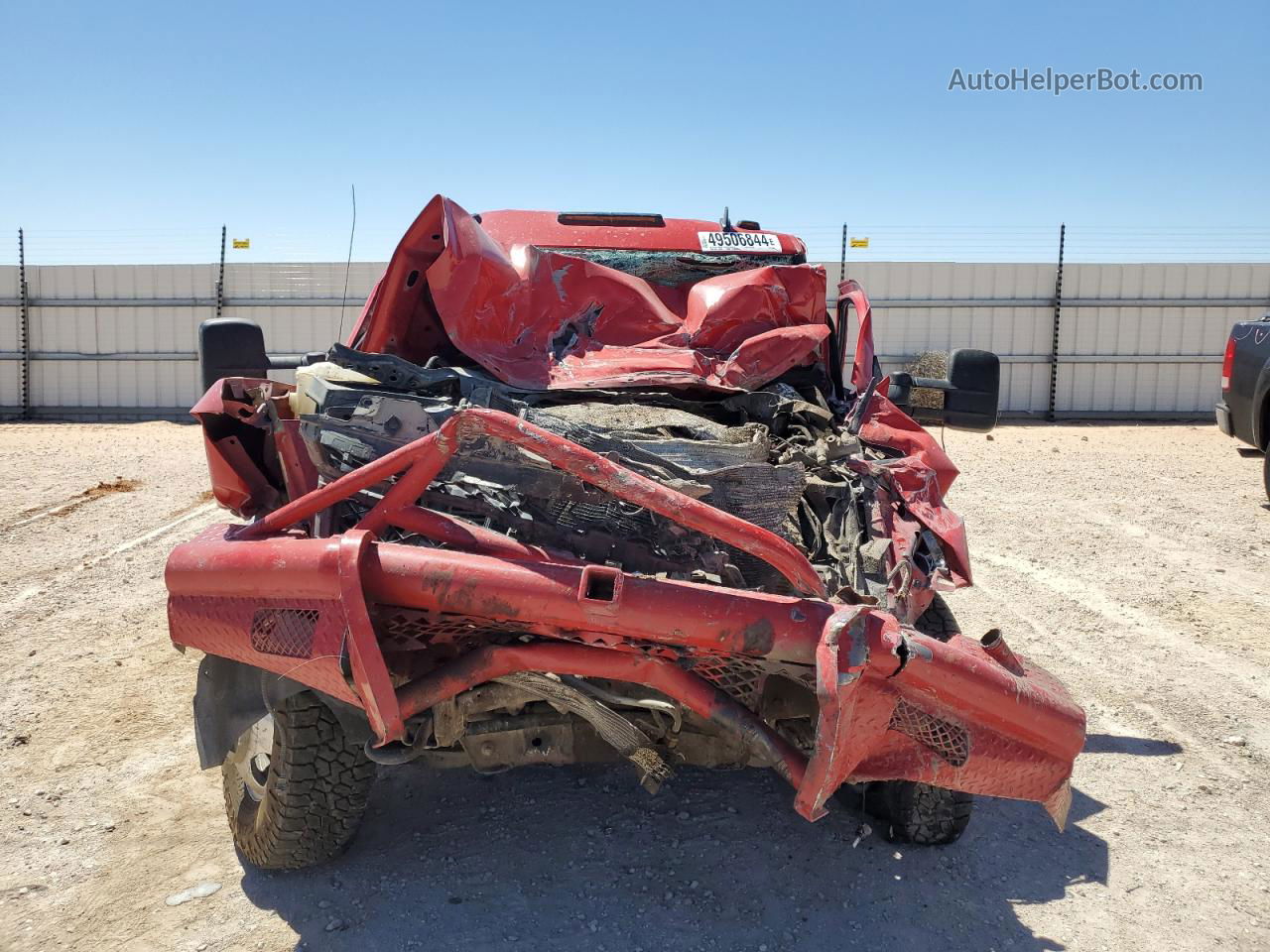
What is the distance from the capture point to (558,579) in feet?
8.03

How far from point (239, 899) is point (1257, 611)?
6.03m

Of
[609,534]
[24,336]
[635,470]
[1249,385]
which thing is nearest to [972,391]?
[635,470]

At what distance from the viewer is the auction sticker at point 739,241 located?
17.2 feet

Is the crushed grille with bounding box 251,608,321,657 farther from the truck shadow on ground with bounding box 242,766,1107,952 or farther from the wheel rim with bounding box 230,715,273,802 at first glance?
the truck shadow on ground with bounding box 242,766,1107,952

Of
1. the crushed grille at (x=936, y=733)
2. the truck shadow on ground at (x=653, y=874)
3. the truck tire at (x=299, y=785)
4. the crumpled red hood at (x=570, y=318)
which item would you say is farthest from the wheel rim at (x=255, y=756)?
the crushed grille at (x=936, y=733)

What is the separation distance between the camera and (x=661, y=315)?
4.59 m

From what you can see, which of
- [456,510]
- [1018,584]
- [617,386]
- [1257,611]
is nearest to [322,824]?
[456,510]

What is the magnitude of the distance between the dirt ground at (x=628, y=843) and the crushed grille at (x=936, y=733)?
69 centimetres

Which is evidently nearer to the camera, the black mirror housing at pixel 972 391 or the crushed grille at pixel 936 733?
the crushed grille at pixel 936 733

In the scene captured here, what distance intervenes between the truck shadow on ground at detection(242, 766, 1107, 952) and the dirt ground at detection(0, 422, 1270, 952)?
0.03ft

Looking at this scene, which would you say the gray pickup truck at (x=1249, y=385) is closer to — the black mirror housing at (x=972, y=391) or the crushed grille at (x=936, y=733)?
the black mirror housing at (x=972, y=391)

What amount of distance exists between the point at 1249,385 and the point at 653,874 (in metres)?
9.07

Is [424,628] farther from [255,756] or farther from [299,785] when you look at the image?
[255,756]

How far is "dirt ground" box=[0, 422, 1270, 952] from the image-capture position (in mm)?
2992
